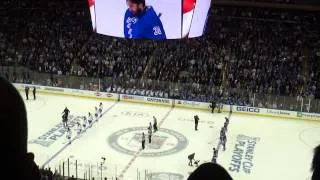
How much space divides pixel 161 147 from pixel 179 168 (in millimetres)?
2347

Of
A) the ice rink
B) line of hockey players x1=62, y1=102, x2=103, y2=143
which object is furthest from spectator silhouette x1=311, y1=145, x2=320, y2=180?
line of hockey players x1=62, y1=102, x2=103, y2=143

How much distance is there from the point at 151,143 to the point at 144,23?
192 inches

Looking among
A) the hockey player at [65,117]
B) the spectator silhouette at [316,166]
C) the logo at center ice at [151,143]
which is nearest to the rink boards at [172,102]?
the logo at center ice at [151,143]

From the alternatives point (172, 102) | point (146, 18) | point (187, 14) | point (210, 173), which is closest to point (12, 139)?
point (210, 173)

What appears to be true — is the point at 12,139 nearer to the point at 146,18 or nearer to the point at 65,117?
the point at 146,18

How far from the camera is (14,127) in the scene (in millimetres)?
1300

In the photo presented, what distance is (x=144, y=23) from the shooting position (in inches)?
687

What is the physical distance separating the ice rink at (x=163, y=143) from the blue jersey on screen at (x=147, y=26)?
4390mm

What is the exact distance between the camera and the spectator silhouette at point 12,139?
50.7 inches

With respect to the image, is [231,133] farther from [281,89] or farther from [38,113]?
[38,113]

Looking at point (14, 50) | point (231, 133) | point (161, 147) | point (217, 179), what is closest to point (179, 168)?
point (161, 147)

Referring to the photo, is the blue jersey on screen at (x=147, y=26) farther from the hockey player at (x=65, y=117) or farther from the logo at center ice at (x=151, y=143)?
the hockey player at (x=65, y=117)

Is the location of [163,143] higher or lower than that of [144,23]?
lower

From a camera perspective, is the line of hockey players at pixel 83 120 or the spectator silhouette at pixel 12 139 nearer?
the spectator silhouette at pixel 12 139
